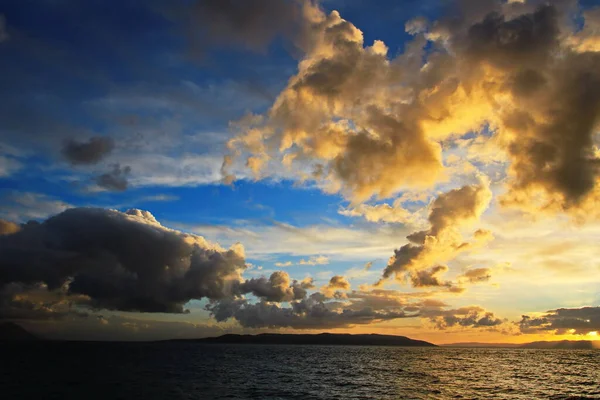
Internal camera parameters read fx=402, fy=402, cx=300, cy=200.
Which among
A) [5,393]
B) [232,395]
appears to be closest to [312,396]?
[232,395]

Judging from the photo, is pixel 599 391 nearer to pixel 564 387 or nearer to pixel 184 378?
pixel 564 387

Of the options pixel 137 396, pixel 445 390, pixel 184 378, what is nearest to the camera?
pixel 137 396

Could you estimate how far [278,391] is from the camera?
69.9 metres

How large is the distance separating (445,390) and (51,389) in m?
69.2

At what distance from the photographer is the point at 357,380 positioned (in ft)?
298

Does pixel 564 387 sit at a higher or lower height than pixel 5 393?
lower

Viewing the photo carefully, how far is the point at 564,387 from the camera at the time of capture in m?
86.7

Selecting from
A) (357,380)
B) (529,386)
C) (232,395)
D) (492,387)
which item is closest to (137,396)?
(232,395)

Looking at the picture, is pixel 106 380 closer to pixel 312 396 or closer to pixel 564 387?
pixel 312 396

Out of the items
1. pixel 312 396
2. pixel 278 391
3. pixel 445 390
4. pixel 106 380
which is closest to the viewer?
pixel 312 396

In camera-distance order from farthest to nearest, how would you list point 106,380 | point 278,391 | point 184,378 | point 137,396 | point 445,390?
point 184,378
point 106,380
point 445,390
point 278,391
point 137,396

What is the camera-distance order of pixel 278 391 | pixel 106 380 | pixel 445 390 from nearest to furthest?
pixel 278 391
pixel 445 390
pixel 106 380

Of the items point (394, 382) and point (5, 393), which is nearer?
point (5, 393)

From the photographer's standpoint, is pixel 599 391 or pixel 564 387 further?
pixel 564 387
